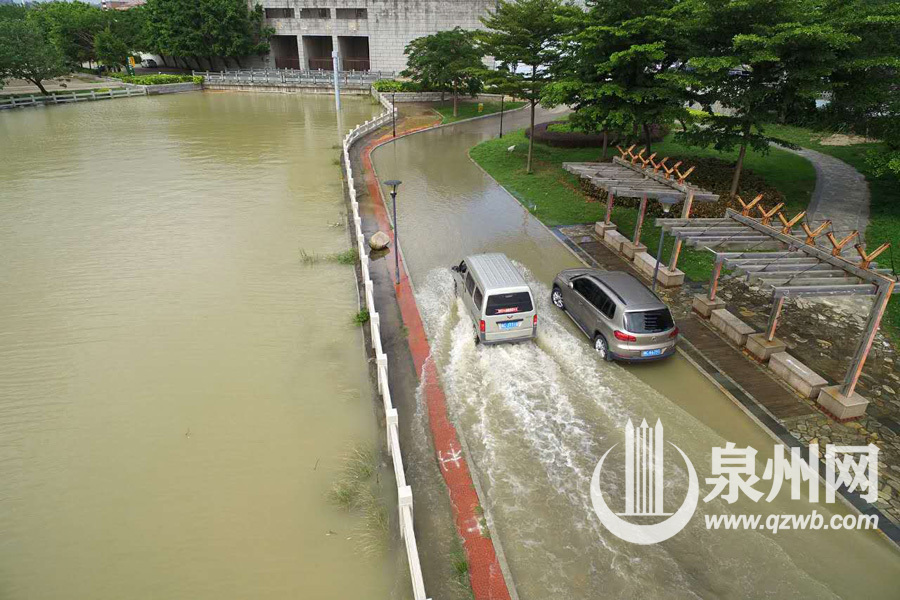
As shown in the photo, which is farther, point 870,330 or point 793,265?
point 793,265

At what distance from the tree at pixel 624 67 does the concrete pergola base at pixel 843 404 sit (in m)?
12.8

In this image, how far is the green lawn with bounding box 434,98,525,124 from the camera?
43.5m

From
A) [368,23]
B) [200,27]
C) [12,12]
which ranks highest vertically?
[12,12]

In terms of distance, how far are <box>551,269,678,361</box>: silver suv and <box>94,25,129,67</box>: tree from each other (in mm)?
75202

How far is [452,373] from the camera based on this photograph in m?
11.4

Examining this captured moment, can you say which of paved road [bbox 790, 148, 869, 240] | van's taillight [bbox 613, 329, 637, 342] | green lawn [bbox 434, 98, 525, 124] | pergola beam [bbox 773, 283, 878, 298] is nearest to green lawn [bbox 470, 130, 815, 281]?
paved road [bbox 790, 148, 869, 240]

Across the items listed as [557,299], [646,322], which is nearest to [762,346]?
[646,322]

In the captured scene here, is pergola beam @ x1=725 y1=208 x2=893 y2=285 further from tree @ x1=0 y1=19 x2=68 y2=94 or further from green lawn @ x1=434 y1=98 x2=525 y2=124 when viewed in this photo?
tree @ x1=0 y1=19 x2=68 y2=94

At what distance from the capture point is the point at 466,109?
46344 mm

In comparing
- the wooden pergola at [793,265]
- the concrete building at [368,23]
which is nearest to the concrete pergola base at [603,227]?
the wooden pergola at [793,265]

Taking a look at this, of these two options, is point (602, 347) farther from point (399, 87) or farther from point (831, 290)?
point (399, 87)

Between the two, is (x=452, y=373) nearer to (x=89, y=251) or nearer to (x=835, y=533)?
(x=835, y=533)

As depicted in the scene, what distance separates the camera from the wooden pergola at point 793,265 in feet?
31.8

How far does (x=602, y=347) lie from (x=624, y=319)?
3.30 feet
